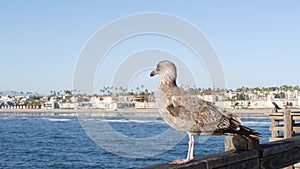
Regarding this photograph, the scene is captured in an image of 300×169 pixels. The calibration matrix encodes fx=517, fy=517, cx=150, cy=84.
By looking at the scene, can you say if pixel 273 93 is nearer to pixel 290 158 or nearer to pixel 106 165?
pixel 106 165

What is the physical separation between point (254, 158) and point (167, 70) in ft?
4.17

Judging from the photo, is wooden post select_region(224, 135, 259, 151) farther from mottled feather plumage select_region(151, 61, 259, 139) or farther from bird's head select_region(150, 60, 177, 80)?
bird's head select_region(150, 60, 177, 80)

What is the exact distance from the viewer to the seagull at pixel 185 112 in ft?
12.4

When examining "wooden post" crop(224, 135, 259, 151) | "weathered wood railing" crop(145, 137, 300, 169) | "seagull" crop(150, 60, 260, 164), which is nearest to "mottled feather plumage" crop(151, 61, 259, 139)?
"seagull" crop(150, 60, 260, 164)

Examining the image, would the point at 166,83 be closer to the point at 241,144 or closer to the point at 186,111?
the point at 186,111

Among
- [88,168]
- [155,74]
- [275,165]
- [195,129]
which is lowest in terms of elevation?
[88,168]

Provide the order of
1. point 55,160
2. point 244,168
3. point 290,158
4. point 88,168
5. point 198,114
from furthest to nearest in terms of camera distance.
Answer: point 55,160 → point 88,168 → point 290,158 → point 244,168 → point 198,114

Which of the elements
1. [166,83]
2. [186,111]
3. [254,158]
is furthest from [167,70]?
[254,158]

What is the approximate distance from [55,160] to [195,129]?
31265mm

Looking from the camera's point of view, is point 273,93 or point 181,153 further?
point 273,93

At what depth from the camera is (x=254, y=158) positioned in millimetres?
4539

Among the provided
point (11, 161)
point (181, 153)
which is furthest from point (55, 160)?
point (181, 153)

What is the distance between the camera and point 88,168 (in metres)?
30.3

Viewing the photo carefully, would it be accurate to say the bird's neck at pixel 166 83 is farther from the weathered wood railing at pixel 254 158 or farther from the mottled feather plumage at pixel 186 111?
the weathered wood railing at pixel 254 158
